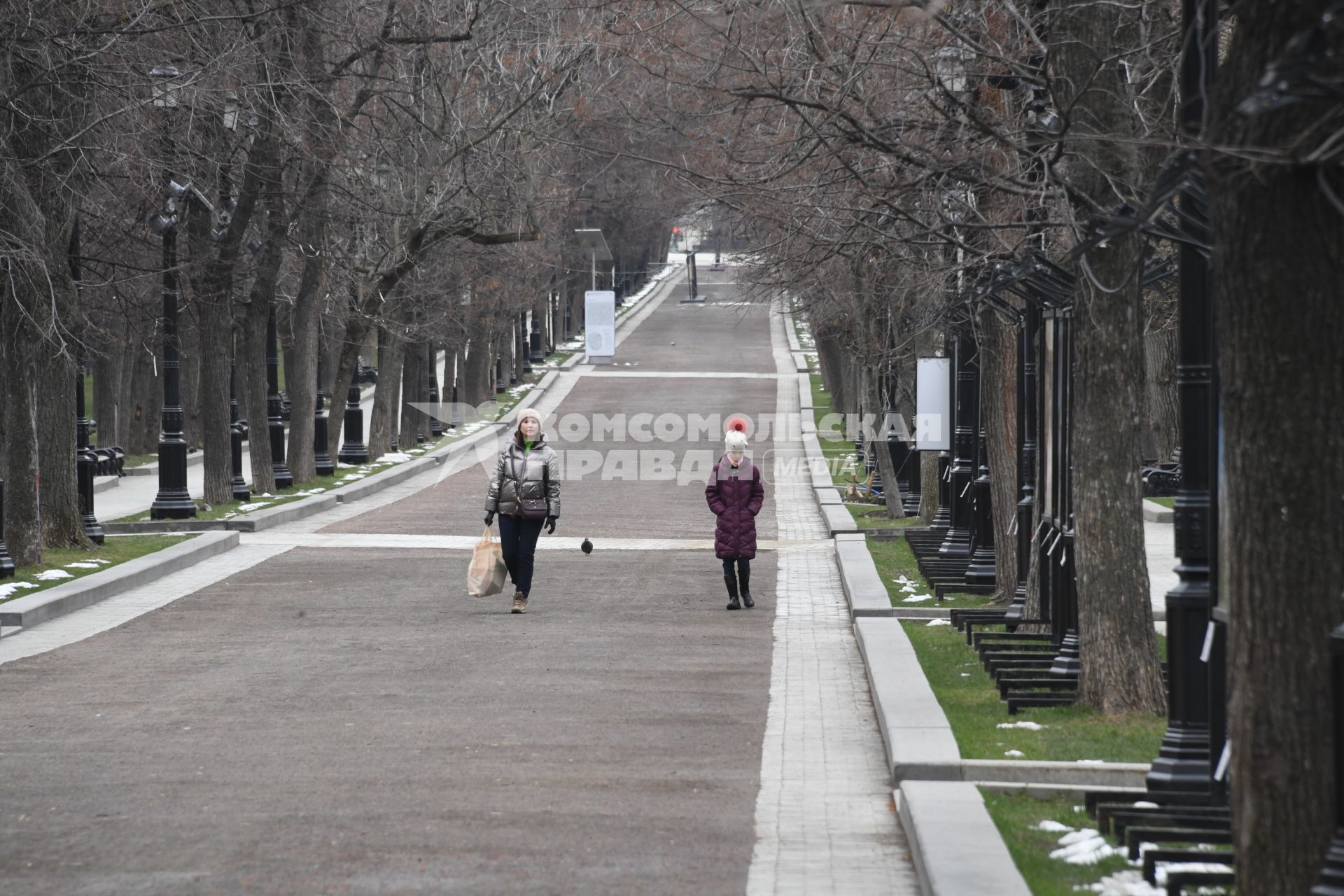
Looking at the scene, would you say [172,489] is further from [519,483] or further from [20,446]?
[519,483]

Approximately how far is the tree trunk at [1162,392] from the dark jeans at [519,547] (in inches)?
664

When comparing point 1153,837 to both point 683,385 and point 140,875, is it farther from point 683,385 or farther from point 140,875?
point 683,385

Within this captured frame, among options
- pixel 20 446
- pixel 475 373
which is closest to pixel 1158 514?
pixel 20 446

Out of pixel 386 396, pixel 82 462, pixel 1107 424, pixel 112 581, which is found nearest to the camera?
pixel 1107 424

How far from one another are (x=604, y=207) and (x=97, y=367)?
24.5 m

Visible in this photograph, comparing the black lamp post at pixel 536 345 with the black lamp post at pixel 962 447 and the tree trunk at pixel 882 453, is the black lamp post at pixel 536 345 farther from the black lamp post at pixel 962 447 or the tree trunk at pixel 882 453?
the black lamp post at pixel 962 447

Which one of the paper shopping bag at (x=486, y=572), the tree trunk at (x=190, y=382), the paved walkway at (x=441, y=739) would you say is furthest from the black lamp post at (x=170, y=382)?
the tree trunk at (x=190, y=382)

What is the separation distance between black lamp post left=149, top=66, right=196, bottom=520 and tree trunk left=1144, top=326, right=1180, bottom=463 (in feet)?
51.9

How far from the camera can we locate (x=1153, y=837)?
6.65m

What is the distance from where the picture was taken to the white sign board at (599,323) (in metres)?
64.9

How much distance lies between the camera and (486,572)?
15.7 m

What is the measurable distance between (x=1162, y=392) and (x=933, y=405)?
12.8 metres

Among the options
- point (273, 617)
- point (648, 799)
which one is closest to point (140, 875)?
point (648, 799)

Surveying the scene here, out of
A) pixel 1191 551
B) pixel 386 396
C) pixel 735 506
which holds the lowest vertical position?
pixel 735 506
